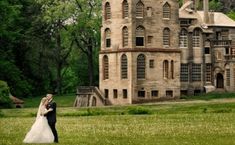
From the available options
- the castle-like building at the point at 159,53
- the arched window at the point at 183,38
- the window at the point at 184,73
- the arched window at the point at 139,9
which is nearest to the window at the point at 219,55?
the castle-like building at the point at 159,53

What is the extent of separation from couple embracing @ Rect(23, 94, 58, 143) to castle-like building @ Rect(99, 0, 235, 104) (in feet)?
173

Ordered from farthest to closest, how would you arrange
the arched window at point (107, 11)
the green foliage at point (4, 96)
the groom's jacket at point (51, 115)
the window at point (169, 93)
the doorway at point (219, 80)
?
1. the doorway at point (219, 80)
2. the arched window at point (107, 11)
3. the window at point (169, 93)
4. the green foliage at point (4, 96)
5. the groom's jacket at point (51, 115)

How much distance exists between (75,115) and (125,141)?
27534 mm

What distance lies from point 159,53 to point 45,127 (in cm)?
5670

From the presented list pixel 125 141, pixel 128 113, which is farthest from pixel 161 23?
pixel 125 141

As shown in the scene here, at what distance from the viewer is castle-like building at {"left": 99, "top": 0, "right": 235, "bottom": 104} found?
81.5 metres

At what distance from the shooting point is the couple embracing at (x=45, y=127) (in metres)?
26.9

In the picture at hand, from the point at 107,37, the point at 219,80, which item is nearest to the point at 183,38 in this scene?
the point at 219,80

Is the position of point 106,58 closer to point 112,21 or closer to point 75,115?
point 112,21

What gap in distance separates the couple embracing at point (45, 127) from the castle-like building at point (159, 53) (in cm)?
5288

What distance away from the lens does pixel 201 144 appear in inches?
→ 1002

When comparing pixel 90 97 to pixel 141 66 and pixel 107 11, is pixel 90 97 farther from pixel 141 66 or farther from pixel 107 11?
pixel 107 11

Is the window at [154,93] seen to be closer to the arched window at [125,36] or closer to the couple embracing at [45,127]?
the arched window at [125,36]

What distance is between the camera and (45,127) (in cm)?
2717
